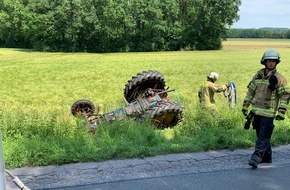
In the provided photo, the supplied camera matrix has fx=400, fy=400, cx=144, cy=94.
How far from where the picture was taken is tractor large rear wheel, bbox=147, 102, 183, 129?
7.95 m

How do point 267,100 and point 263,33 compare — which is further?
point 263,33

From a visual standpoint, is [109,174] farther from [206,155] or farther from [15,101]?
[15,101]

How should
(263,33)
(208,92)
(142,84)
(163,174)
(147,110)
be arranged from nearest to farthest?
(163,174) < (147,110) < (208,92) < (142,84) < (263,33)

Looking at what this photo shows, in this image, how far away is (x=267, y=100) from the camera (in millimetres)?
5484

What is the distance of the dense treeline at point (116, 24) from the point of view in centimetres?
6638

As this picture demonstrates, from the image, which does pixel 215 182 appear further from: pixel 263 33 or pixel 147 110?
pixel 263 33

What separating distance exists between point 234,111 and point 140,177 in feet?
12.5

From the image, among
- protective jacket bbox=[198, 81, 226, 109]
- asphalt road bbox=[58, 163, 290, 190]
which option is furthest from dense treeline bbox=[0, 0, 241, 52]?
asphalt road bbox=[58, 163, 290, 190]

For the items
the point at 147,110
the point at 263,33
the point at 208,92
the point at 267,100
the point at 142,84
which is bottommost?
the point at 263,33

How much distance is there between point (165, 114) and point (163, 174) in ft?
10.9

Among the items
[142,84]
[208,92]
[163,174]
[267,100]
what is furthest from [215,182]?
[142,84]

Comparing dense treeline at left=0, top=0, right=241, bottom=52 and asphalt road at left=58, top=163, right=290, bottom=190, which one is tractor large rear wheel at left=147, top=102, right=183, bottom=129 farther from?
dense treeline at left=0, top=0, right=241, bottom=52

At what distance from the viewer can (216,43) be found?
240 ft

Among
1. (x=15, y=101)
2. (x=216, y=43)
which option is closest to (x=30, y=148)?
(x=15, y=101)
